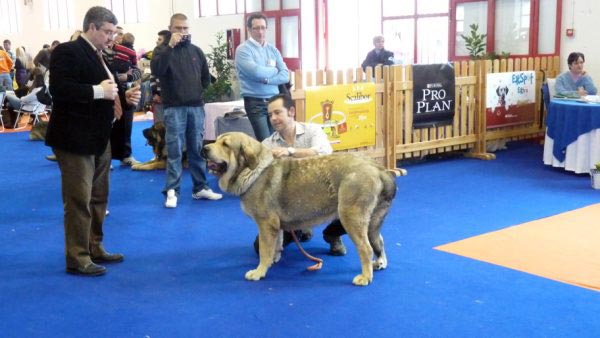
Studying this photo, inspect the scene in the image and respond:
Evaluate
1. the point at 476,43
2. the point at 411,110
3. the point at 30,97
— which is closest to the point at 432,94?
the point at 411,110

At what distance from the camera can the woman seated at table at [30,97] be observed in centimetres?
1386

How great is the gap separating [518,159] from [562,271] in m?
4.96

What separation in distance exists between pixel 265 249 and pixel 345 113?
12.4 ft

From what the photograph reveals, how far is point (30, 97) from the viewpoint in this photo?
13969 mm

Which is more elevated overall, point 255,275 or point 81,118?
point 81,118

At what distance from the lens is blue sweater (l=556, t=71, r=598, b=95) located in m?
8.93

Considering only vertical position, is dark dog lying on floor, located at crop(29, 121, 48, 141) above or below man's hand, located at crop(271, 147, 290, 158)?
below

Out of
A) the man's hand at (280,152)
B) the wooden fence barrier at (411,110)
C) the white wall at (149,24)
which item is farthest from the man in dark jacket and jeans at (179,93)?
the white wall at (149,24)

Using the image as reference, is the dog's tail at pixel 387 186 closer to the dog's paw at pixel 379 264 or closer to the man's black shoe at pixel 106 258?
the dog's paw at pixel 379 264

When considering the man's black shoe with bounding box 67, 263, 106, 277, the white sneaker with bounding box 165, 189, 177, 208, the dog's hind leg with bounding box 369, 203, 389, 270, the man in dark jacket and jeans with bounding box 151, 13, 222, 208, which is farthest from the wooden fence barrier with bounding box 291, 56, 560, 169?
the man's black shoe with bounding box 67, 263, 106, 277

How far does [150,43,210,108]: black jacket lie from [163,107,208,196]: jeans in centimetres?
10

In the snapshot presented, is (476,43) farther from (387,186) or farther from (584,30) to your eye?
(387,186)

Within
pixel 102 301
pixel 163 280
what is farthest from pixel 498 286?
pixel 102 301

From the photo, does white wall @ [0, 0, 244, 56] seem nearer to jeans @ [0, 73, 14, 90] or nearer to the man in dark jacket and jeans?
jeans @ [0, 73, 14, 90]
